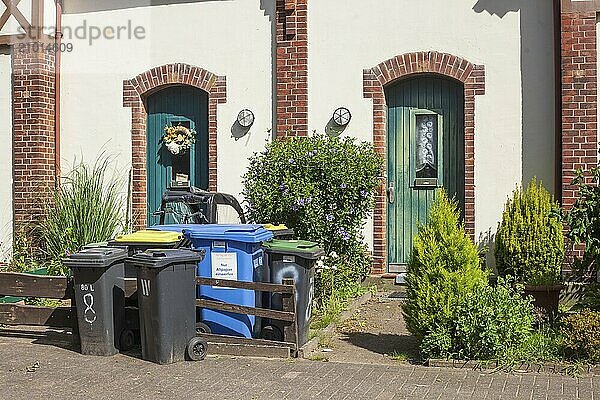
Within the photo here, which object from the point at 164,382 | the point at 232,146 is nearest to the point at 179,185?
the point at 232,146

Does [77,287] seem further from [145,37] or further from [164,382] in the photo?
[145,37]

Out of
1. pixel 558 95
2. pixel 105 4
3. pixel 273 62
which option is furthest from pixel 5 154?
pixel 558 95

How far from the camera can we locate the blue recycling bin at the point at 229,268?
9023 millimetres

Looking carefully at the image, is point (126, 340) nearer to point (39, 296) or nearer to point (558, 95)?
point (39, 296)

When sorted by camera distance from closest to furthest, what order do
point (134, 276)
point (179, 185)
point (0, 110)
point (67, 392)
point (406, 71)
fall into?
point (67, 392), point (134, 276), point (179, 185), point (406, 71), point (0, 110)

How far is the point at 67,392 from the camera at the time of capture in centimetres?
755

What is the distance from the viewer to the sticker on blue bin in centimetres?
909

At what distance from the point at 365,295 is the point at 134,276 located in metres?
3.58

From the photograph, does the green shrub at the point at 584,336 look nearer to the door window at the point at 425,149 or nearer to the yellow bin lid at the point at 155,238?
the yellow bin lid at the point at 155,238

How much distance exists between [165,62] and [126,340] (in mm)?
5907

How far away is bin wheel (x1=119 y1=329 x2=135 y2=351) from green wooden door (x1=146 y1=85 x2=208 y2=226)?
4.95 m

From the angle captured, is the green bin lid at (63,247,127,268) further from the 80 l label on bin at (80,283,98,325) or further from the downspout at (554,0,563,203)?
the downspout at (554,0,563,203)

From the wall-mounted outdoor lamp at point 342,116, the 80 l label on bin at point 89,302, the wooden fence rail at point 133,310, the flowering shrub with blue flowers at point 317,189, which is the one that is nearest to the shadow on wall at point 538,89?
the flowering shrub with blue flowers at point 317,189

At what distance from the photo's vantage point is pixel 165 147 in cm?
1404
